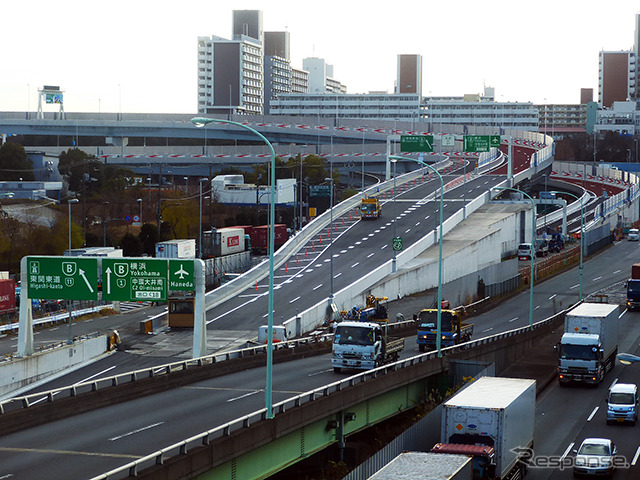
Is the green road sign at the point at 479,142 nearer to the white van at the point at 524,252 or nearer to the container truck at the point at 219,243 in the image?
the white van at the point at 524,252

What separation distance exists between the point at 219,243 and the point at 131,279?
126ft

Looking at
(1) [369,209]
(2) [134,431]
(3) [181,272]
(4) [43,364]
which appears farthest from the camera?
(1) [369,209]

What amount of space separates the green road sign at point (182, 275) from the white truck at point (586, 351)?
57.2 feet

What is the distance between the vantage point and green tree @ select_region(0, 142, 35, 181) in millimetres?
126938

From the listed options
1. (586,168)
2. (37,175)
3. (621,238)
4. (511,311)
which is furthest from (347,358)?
(586,168)

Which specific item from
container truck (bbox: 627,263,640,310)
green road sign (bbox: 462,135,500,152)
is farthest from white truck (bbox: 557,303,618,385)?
green road sign (bbox: 462,135,500,152)

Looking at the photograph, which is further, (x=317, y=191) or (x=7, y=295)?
(x=317, y=191)

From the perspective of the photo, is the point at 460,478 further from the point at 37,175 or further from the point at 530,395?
the point at 37,175

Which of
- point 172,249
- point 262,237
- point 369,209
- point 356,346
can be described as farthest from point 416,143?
point 356,346

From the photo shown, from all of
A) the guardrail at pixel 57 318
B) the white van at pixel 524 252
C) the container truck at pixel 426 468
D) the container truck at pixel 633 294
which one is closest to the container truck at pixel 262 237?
the white van at pixel 524 252

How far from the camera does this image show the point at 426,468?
2333 centimetres

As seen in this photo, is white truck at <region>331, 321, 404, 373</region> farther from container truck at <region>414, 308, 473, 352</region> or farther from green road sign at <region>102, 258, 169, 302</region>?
green road sign at <region>102, 258, 169, 302</region>

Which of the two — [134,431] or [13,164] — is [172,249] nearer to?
[134,431]

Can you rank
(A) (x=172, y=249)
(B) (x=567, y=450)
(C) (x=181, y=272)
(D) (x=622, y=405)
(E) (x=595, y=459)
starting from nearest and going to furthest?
(E) (x=595, y=459) → (B) (x=567, y=450) → (D) (x=622, y=405) → (C) (x=181, y=272) → (A) (x=172, y=249)
